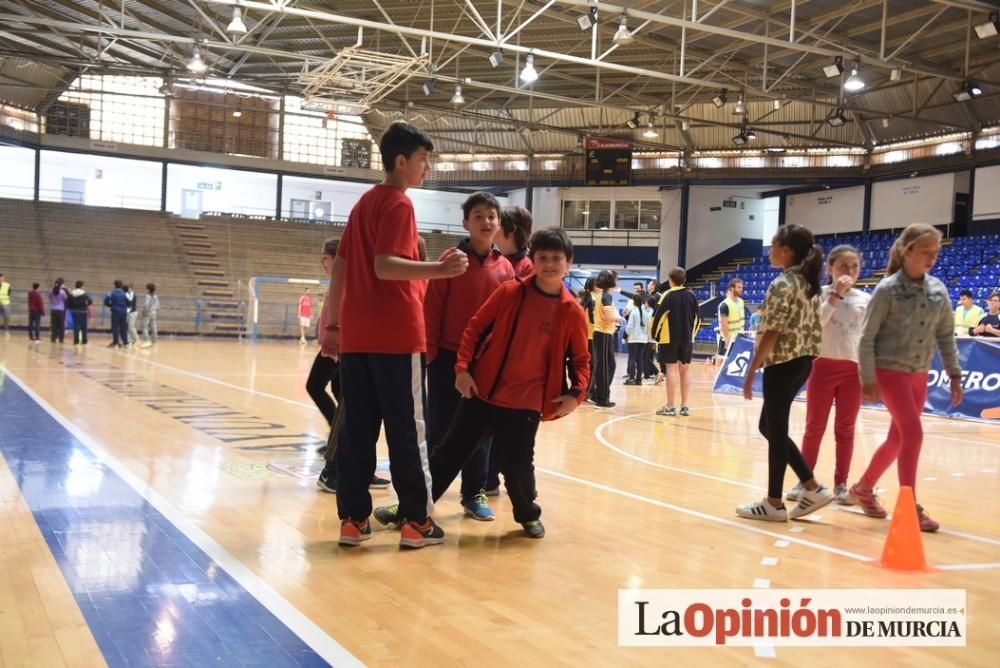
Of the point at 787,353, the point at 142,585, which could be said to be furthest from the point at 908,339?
the point at 142,585

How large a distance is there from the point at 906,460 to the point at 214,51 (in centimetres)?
2681

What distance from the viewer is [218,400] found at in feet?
32.4

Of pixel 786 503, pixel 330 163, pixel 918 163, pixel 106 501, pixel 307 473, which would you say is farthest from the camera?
pixel 330 163

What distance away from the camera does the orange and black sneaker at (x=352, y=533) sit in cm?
396

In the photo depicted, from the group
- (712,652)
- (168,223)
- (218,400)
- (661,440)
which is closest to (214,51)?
(168,223)

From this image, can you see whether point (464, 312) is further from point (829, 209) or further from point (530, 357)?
point (829, 209)

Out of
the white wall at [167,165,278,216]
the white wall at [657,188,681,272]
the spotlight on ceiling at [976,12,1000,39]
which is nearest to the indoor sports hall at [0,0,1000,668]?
the white wall at [657,188,681,272]

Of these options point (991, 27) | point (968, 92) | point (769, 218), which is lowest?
point (769, 218)

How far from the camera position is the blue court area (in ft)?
8.78

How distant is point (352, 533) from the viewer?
13.0 ft

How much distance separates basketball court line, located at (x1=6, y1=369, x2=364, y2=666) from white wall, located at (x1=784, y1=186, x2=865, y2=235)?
27.8 m

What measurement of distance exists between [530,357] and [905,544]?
1.78 metres

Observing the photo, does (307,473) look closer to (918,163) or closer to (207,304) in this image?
(207,304)

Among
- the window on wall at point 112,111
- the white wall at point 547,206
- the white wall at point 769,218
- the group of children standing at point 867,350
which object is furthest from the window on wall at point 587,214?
the group of children standing at point 867,350
